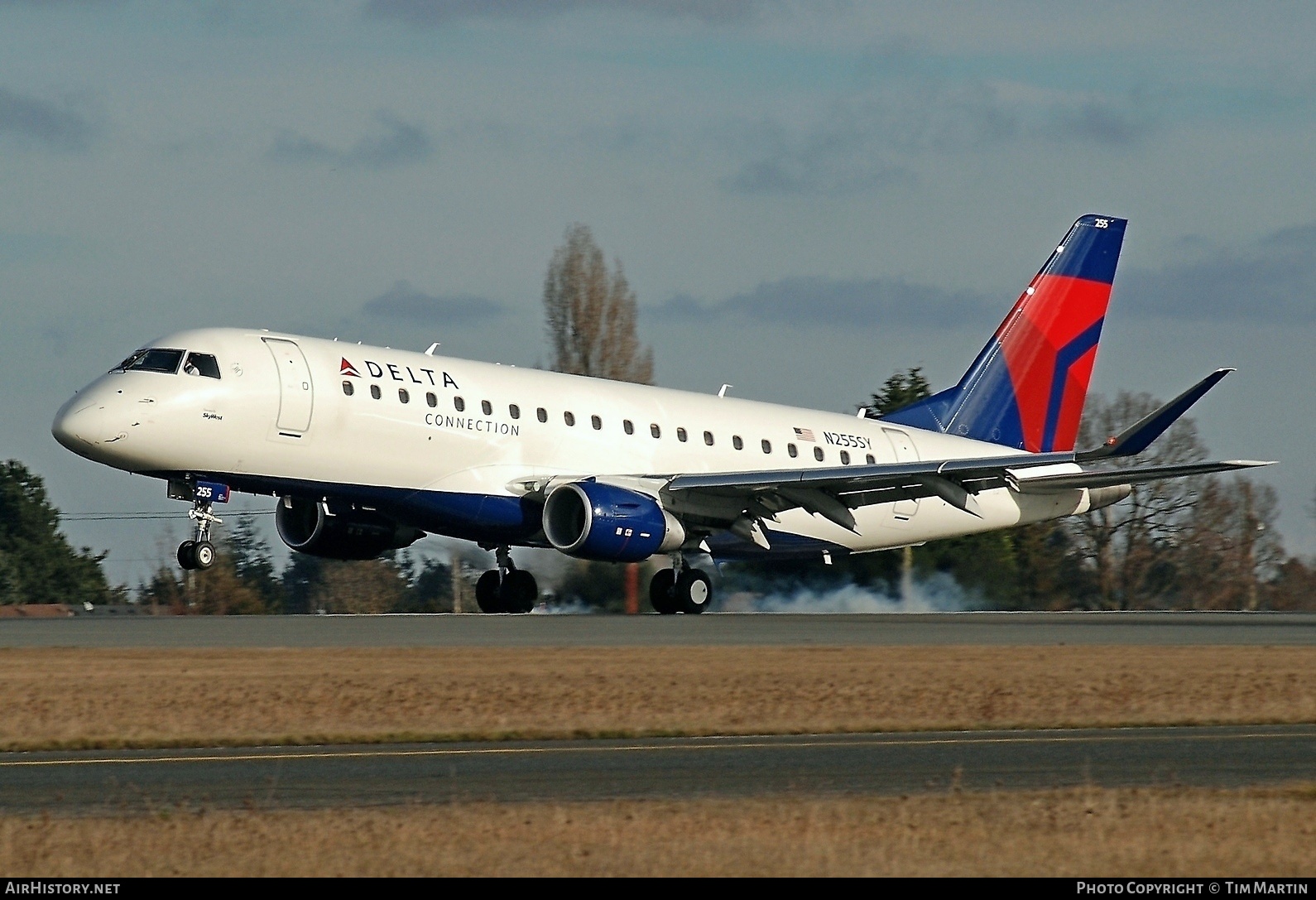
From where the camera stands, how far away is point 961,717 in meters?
17.5

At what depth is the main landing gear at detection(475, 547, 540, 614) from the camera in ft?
118

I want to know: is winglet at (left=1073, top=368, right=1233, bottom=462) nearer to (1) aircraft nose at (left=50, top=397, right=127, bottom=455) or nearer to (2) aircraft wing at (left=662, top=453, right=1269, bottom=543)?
(2) aircraft wing at (left=662, top=453, right=1269, bottom=543)

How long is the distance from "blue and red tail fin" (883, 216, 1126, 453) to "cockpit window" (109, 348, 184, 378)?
17551 mm

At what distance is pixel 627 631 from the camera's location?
2820cm

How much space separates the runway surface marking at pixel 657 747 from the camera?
1408 centimetres

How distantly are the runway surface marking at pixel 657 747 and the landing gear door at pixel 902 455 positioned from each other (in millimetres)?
22092

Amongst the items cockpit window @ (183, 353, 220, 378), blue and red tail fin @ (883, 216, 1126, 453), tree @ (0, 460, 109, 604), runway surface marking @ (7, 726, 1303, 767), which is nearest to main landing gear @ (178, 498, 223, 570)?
cockpit window @ (183, 353, 220, 378)

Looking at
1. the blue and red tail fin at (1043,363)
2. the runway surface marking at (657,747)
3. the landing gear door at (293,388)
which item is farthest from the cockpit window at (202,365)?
the blue and red tail fin at (1043,363)

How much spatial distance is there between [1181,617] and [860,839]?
97.3ft

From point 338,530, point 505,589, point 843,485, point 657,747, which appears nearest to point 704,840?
point 657,747

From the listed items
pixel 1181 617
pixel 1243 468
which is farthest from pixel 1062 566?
pixel 1243 468

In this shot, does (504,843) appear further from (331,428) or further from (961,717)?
(331,428)

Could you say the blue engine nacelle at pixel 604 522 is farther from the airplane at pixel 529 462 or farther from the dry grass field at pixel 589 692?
the dry grass field at pixel 589 692

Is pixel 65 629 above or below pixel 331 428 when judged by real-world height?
below
